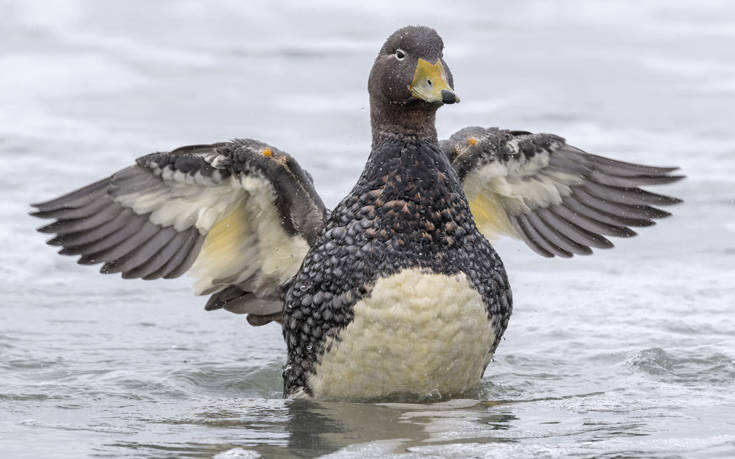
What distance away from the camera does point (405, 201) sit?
7.30 m

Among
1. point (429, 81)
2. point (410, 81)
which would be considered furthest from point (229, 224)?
point (429, 81)

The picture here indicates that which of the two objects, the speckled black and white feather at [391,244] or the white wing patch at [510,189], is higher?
the white wing patch at [510,189]

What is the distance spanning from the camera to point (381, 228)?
23.7 feet

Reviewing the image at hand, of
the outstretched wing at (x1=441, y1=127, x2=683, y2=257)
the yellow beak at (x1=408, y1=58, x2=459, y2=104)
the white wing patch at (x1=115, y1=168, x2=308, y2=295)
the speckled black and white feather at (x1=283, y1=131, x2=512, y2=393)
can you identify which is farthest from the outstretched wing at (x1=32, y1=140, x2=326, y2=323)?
the outstretched wing at (x1=441, y1=127, x2=683, y2=257)

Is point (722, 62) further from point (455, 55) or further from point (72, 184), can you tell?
point (72, 184)

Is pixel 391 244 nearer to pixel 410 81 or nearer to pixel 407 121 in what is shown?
pixel 407 121

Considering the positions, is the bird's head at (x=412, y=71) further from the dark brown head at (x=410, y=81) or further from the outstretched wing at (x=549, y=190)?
the outstretched wing at (x=549, y=190)

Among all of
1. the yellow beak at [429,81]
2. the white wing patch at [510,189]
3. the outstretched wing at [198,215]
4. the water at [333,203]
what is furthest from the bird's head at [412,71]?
the water at [333,203]

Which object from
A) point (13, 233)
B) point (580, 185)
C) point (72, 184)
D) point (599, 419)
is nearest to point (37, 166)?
point (72, 184)

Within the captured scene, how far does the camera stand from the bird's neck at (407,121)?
7477 millimetres

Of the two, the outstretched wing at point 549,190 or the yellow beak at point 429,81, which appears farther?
the outstretched wing at point 549,190

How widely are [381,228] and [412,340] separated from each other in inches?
24.8

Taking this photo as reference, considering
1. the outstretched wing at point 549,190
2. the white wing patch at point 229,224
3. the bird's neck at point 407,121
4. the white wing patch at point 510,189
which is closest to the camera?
the bird's neck at point 407,121

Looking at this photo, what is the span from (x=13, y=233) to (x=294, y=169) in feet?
14.5
